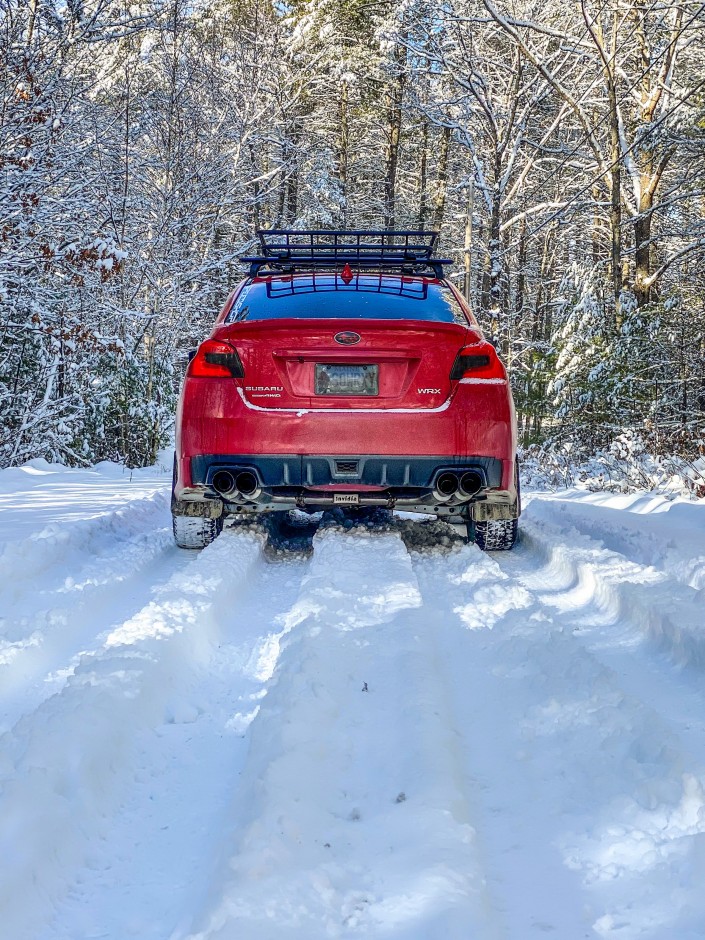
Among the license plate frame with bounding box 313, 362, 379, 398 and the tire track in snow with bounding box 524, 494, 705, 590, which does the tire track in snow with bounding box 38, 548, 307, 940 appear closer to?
the license plate frame with bounding box 313, 362, 379, 398

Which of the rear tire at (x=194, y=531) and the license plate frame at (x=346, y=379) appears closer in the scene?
the license plate frame at (x=346, y=379)

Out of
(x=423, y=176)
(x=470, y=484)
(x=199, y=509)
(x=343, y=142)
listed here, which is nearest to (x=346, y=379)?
(x=470, y=484)

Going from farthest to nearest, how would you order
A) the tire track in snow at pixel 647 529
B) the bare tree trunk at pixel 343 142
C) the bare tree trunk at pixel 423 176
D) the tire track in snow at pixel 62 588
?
the bare tree trunk at pixel 423 176 < the bare tree trunk at pixel 343 142 < the tire track in snow at pixel 647 529 < the tire track in snow at pixel 62 588

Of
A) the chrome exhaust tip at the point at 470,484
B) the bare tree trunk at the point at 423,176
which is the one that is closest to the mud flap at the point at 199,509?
the chrome exhaust tip at the point at 470,484

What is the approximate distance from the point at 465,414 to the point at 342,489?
0.86m

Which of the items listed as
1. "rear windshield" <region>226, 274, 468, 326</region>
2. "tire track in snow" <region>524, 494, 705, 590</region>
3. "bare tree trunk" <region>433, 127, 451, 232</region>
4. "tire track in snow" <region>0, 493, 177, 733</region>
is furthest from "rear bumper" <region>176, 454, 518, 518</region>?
"bare tree trunk" <region>433, 127, 451, 232</region>

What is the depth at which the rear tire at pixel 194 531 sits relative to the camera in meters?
5.07

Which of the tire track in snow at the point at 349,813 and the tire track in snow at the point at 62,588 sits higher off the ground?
the tire track in snow at the point at 349,813

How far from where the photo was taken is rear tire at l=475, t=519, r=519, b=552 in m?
5.16

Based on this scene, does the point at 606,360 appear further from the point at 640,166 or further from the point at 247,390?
the point at 247,390

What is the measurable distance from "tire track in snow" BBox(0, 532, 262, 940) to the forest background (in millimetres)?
3062

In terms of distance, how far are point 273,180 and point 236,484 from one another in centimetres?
2097

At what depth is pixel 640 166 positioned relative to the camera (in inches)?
622

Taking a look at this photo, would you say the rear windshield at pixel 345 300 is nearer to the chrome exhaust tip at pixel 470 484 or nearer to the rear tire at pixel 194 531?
the chrome exhaust tip at pixel 470 484
